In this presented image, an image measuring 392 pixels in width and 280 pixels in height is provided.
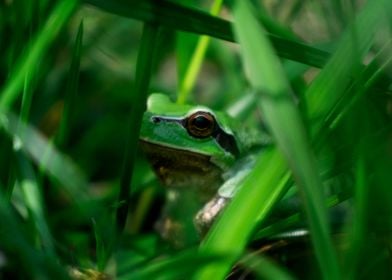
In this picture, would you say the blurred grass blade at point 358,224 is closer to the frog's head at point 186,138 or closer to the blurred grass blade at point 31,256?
the blurred grass blade at point 31,256

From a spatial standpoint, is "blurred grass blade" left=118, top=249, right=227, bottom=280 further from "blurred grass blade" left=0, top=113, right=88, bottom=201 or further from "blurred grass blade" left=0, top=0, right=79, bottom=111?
"blurred grass blade" left=0, top=0, right=79, bottom=111

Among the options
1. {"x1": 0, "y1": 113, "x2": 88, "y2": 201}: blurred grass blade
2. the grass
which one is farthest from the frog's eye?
{"x1": 0, "y1": 113, "x2": 88, "y2": 201}: blurred grass blade

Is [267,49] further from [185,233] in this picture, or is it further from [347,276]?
[185,233]

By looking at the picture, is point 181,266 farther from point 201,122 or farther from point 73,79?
point 201,122

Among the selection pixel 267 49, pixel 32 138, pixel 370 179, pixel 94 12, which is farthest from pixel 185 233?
pixel 94 12

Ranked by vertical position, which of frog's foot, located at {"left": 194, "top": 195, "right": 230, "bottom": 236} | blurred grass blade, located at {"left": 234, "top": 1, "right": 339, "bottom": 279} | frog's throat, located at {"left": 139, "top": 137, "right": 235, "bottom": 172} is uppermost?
blurred grass blade, located at {"left": 234, "top": 1, "right": 339, "bottom": 279}

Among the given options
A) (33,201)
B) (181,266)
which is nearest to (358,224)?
(181,266)

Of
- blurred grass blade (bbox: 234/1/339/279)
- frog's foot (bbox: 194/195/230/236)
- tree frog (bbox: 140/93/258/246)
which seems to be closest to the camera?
blurred grass blade (bbox: 234/1/339/279)

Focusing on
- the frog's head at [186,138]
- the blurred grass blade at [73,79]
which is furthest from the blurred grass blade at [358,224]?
the frog's head at [186,138]
